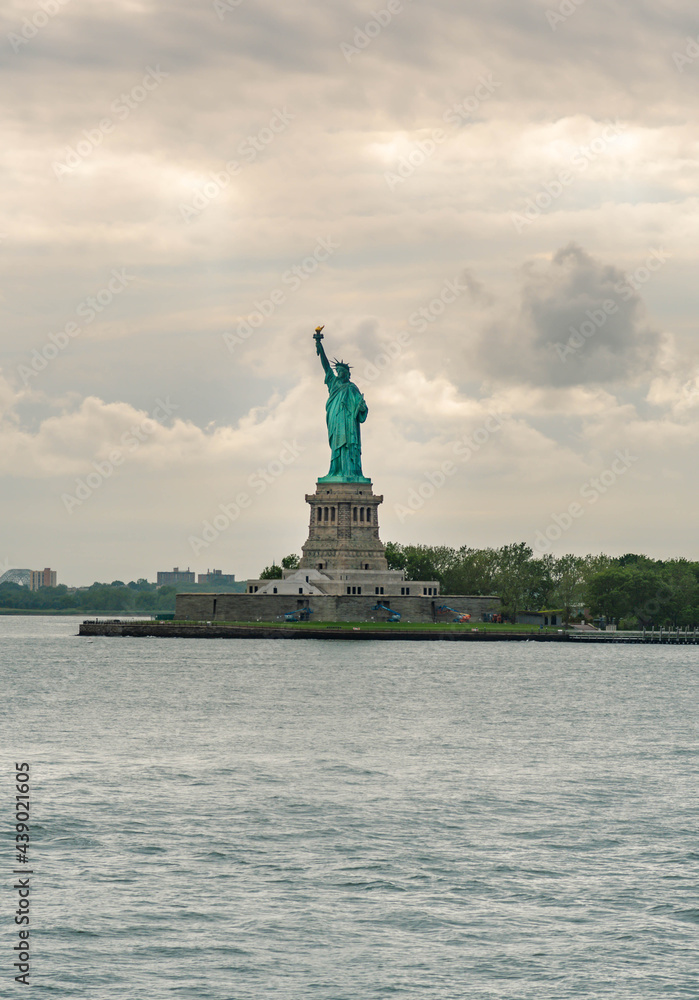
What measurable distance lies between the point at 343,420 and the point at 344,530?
1202 centimetres

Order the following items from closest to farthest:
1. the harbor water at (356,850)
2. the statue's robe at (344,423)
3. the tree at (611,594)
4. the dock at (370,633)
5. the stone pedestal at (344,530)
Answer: the harbor water at (356,850) < the dock at (370,633) < the stone pedestal at (344,530) < the statue's robe at (344,423) < the tree at (611,594)

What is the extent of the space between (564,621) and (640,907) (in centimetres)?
13511

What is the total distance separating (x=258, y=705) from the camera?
63094 millimetres

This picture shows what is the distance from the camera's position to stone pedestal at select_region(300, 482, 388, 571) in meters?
141

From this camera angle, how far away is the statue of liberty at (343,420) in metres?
144

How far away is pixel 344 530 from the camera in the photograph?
14125 cm

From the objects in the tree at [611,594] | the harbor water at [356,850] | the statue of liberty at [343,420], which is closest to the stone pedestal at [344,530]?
the statue of liberty at [343,420]

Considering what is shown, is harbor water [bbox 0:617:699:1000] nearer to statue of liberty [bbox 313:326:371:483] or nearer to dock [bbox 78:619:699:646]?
dock [bbox 78:619:699:646]

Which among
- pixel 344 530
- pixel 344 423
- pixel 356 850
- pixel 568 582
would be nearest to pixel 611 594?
pixel 568 582

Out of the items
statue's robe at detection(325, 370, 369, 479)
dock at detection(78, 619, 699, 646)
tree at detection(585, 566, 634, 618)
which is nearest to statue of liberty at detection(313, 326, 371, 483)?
statue's robe at detection(325, 370, 369, 479)

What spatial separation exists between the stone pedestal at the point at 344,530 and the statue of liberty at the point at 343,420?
1.59m

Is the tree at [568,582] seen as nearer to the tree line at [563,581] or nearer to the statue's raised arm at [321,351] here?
the tree line at [563,581]

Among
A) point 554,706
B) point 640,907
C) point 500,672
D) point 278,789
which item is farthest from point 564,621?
point 640,907

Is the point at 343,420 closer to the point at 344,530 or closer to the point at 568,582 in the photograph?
the point at 344,530
